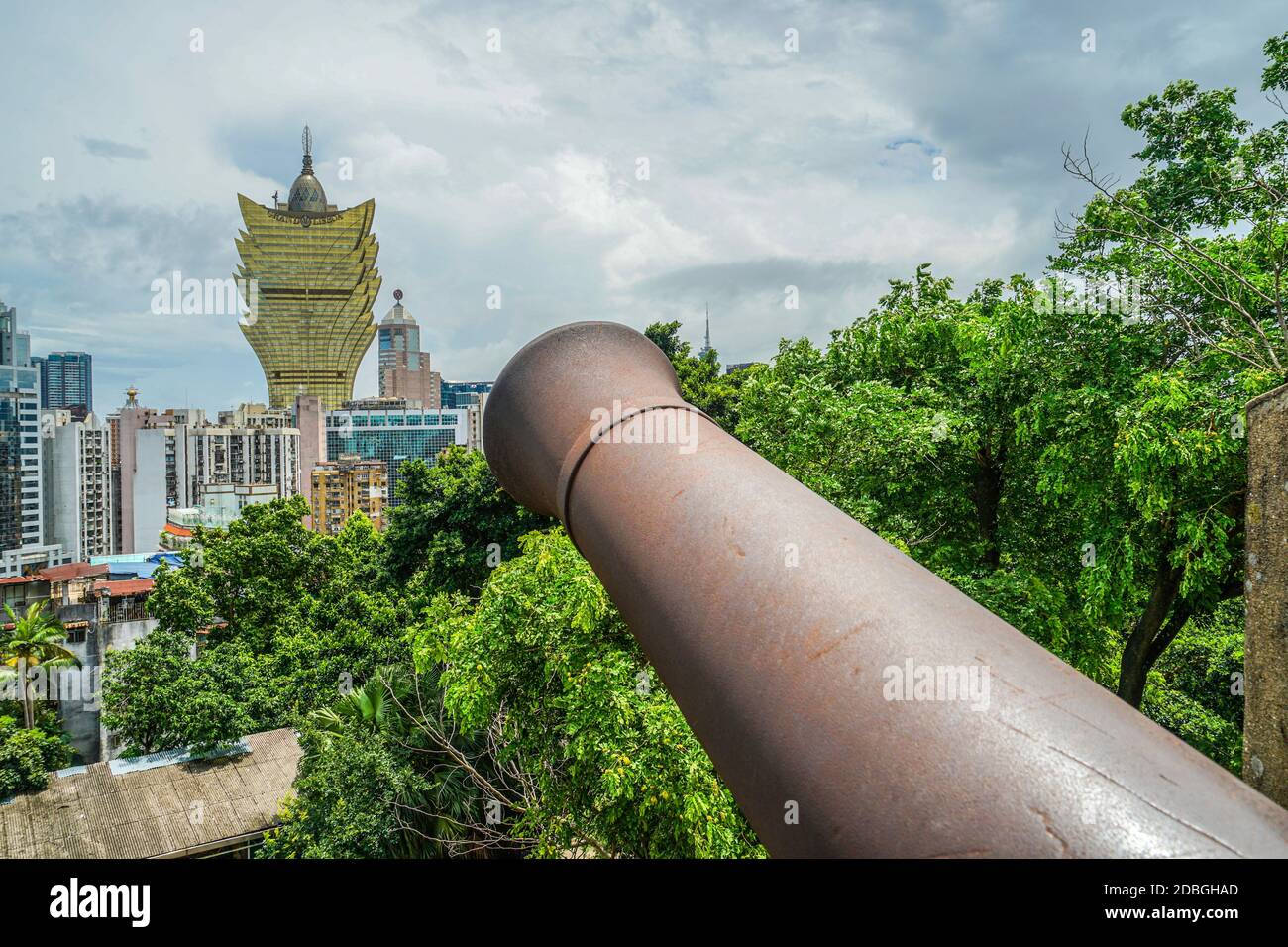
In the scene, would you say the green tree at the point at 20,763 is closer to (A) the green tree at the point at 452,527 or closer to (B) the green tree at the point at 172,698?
(B) the green tree at the point at 172,698

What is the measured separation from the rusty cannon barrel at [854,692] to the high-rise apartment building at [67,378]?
179 meters

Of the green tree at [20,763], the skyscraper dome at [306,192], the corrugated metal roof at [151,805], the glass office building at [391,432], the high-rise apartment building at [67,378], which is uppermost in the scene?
the skyscraper dome at [306,192]

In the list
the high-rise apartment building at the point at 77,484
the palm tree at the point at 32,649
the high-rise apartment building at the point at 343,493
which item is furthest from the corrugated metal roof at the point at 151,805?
the high-rise apartment building at the point at 343,493

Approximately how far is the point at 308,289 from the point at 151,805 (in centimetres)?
10736

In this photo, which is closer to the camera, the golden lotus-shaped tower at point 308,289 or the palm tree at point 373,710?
the palm tree at point 373,710

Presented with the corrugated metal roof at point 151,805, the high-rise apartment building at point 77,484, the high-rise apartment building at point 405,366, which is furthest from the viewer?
the high-rise apartment building at point 405,366

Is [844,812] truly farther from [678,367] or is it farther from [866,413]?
[678,367]

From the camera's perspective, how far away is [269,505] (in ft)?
69.2

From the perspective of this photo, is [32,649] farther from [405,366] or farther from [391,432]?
[405,366]

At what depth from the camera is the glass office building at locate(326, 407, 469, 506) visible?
127312mm

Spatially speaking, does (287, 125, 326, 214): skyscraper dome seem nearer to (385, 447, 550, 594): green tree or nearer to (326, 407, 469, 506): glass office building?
(326, 407, 469, 506): glass office building

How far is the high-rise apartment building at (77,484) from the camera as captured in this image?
241 ft

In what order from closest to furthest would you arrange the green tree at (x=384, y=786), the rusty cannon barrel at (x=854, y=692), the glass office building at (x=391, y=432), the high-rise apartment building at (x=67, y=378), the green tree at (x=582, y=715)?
the rusty cannon barrel at (x=854, y=692) → the green tree at (x=582, y=715) → the green tree at (x=384, y=786) → the glass office building at (x=391, y=432) → the high-rise apartment building at (x=67, y=378)
